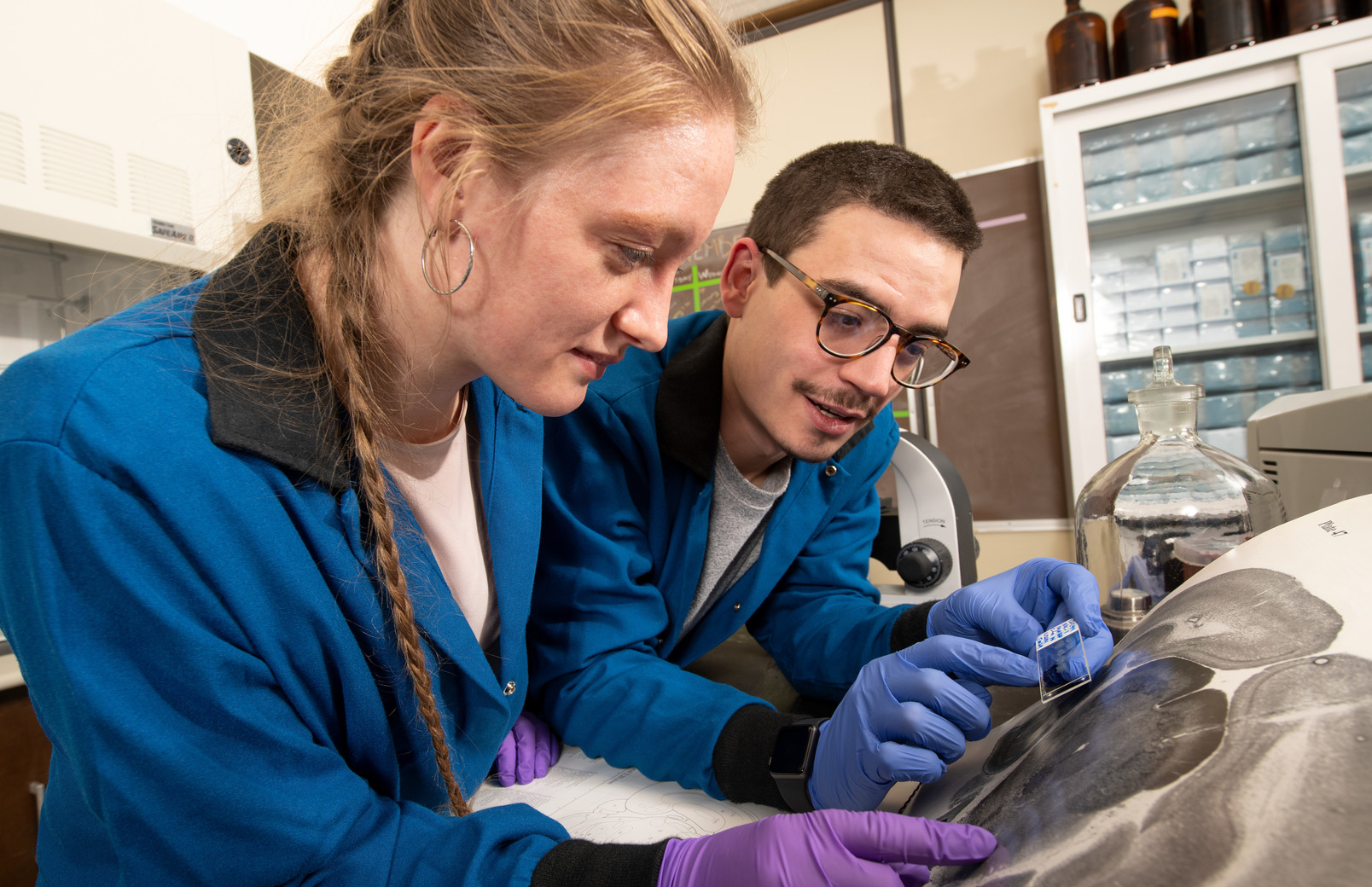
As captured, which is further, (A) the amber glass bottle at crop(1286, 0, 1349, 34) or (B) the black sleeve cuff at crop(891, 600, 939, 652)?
(A) the amber glass bottle at crop(1286, 0, 1349, 34)

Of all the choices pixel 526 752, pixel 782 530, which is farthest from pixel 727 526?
pixel 526 752

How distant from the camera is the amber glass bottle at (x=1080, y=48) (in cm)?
244

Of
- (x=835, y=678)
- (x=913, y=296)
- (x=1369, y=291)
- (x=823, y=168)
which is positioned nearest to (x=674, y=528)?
(x=835, y=678)

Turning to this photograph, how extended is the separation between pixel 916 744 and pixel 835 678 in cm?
37

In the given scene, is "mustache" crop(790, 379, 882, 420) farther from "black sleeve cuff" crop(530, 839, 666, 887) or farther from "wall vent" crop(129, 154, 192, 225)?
"wall vent" crop(129, 154, 192, 225)

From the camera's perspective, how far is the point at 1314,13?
7.10 ft

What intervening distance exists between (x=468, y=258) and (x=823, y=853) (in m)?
0.53

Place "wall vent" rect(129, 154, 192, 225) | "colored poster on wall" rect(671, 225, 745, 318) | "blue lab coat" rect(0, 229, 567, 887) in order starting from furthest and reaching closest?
1. "colored poster on wall" rect(671, 225, 745, 318)
2. "wall vent" rect(129, 154, 192, 225)
3. "blue lab coat" rect(0, 229, 567, 887)

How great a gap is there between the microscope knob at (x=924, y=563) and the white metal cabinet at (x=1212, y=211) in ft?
4.64


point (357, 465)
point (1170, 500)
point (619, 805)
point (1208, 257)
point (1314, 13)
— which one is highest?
point (1314, 13)

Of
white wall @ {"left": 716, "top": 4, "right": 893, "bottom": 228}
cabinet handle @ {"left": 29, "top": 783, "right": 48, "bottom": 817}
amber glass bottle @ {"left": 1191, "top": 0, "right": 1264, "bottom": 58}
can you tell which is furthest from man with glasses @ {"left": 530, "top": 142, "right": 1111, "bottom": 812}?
white wall @ {"left": 716, "top": 4, "right": 893, "bottom": 228}

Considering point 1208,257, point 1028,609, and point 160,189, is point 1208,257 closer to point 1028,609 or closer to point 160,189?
point 1028,609

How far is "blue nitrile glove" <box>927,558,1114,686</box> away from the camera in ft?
2.18

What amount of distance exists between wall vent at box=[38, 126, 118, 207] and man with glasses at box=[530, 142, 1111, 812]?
1.48m
